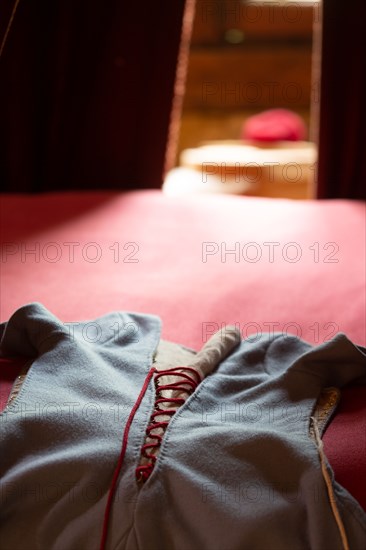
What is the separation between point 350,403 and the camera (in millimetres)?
1009

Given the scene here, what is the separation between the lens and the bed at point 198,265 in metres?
1.35

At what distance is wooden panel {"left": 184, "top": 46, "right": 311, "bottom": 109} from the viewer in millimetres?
4027

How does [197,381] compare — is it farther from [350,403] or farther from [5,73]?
[5,73]

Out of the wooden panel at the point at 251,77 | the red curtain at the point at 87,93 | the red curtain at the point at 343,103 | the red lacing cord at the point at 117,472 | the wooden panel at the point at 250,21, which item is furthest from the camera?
the wooden panel at the point at 251,77

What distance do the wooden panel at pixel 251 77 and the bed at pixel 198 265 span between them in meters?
2.14

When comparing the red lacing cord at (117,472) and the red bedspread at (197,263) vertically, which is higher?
the red bedspread at (197,263)

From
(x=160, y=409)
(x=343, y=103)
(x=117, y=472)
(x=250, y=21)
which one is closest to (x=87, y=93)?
(x=343, y=103)

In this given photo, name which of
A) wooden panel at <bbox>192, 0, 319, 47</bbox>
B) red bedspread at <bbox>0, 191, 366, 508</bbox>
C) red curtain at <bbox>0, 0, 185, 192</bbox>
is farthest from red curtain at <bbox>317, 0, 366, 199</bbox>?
wooden panel at <bbox>192, 0, 319, 47</bbox>

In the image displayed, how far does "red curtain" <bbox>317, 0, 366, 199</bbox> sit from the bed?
38 centimetres

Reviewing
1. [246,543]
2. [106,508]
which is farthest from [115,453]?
[246,543]

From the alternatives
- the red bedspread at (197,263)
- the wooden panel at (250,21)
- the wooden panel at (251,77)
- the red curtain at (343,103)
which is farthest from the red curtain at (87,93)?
the wooden panel at (251,77)

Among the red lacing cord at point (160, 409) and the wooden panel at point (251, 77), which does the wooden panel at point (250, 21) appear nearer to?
the wooden panel at point (251, 77)

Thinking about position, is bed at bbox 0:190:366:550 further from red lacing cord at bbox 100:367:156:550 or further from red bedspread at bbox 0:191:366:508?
red lacing cord at bbox 100:367:156:550

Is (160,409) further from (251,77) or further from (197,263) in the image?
(251,77)
